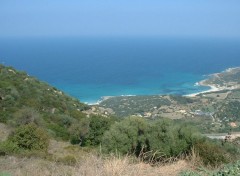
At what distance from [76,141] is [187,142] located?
789 centimetres

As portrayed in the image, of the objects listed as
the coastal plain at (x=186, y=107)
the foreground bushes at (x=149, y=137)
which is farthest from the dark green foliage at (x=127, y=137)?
the coastal plain at (x=186, y=107)

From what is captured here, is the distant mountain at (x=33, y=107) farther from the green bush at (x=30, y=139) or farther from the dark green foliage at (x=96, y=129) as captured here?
the green bush at (x=30, y=139)

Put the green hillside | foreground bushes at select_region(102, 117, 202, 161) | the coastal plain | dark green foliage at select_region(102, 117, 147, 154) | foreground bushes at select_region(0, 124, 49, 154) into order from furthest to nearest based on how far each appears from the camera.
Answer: the coastal plain < the green hillside < dark green foliage at select_region(102, 117, 147, 154) < foreground bushes at select_region(102, 117, 202, 161) < foreground bushes at select_region(0, 124, 49, 154)

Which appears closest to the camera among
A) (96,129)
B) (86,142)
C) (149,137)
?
(149,137)

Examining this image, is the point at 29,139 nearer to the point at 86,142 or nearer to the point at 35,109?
the point at 86,142

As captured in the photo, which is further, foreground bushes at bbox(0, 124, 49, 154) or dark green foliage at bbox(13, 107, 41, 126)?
dark green foliage at bbox(13, 107, 41, 126)

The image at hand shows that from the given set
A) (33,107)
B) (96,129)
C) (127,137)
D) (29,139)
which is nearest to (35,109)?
(33,107)

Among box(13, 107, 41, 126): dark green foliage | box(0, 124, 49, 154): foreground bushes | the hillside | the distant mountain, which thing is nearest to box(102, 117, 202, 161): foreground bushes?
the hillside

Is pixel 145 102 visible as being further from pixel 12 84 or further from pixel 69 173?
pixel 69 173

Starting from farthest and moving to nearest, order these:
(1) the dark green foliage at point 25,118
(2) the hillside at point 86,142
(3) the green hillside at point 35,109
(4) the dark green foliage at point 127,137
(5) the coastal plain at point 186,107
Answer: (5) the coastal plain at point 186,107 → (3) the green hillside at point 35,109 → (1) the dark green foliage at point 25,118 → (4) the dark green foliage at point 127,137 → (2) the hillside at point 86,142

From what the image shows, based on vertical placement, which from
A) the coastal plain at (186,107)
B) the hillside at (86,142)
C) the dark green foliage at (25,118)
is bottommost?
the hillside at (86,142)

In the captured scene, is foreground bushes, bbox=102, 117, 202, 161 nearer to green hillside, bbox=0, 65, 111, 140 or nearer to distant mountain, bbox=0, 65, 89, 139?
Result: green hillside, bbox=0, 65, 111, 140

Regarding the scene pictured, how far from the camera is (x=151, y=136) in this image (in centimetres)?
1468

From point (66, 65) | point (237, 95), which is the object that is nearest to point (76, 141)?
point (237, 95)
